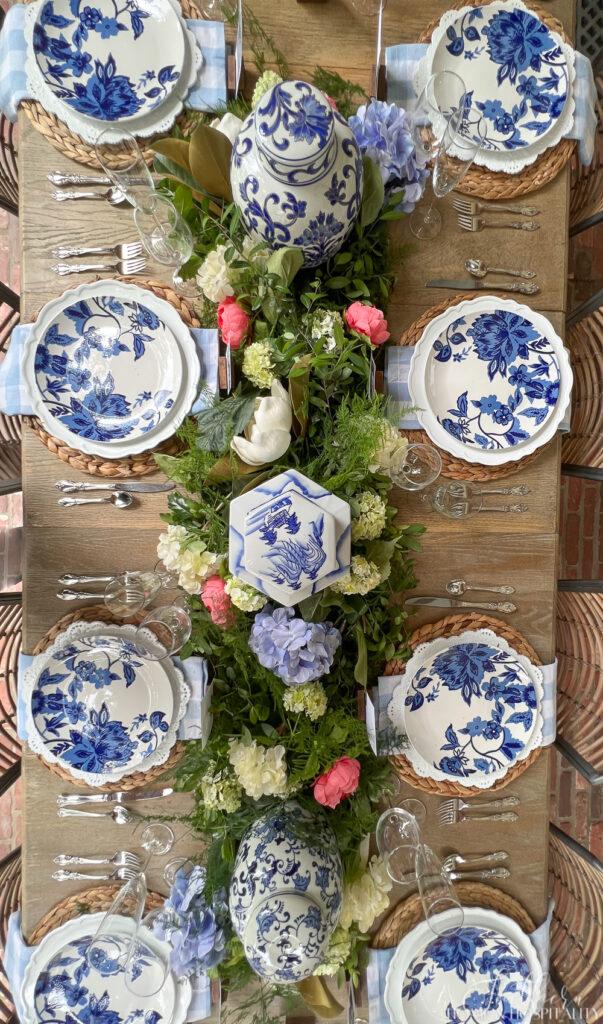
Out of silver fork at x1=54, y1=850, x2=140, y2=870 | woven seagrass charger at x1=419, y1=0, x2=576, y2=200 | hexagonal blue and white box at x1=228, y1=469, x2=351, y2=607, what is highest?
woven seagrass charger at x1=419, y1=0, x2=576, y2=200

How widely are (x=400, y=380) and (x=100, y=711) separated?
912 millimetres

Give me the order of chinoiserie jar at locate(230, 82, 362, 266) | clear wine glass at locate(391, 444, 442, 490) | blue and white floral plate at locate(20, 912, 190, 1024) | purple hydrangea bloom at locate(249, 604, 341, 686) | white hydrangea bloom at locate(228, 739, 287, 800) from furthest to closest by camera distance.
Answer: blue and white floral plate at locate(20, 912, 190, 1024) < clear wine glass at locate(391, 444, 442, 490) < white hydrangea bloom at locate(228, 739, 287, 800) < purple hydrangea bloom at locate(249, 604, 341, 686) < chinoiserie jar at locate(230, 82, 362, 266)

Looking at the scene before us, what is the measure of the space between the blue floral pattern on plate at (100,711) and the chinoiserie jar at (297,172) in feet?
2.79

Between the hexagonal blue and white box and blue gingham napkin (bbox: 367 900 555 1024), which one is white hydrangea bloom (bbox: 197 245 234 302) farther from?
blue gingham napkin (bbox: 367 900 555 1024)

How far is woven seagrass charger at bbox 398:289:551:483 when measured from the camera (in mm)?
1410

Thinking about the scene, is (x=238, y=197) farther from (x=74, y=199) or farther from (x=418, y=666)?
(x=418, y=666)

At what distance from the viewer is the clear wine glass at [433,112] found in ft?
4.09

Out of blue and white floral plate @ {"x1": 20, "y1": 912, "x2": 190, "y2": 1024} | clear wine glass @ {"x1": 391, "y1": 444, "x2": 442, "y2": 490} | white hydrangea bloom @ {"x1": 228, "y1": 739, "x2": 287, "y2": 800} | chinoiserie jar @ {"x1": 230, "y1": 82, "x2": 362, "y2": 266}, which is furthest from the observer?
blue and white floral plate @ {"x1": 20, "y1": 912, "x2": 190, "y2": 1024}

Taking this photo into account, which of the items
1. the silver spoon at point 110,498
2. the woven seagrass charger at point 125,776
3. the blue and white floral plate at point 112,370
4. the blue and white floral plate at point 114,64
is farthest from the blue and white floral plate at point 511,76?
the woven seagrass charger at point 125,776

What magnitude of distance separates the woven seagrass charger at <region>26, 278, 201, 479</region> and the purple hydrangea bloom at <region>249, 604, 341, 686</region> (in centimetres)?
43

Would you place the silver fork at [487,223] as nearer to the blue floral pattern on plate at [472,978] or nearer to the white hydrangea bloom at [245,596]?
the white hydrangea bloom at [245,596]

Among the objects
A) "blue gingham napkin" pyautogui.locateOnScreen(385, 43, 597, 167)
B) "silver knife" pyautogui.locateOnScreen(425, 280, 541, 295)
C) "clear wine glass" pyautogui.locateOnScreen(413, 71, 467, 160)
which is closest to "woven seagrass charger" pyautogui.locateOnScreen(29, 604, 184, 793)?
"silver knife" pyautogui.locateOnScreen(425, 280, 541, 295)

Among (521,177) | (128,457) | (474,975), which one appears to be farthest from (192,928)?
(521,177)

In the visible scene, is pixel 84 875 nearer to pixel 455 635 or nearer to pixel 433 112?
pixel 455 635
